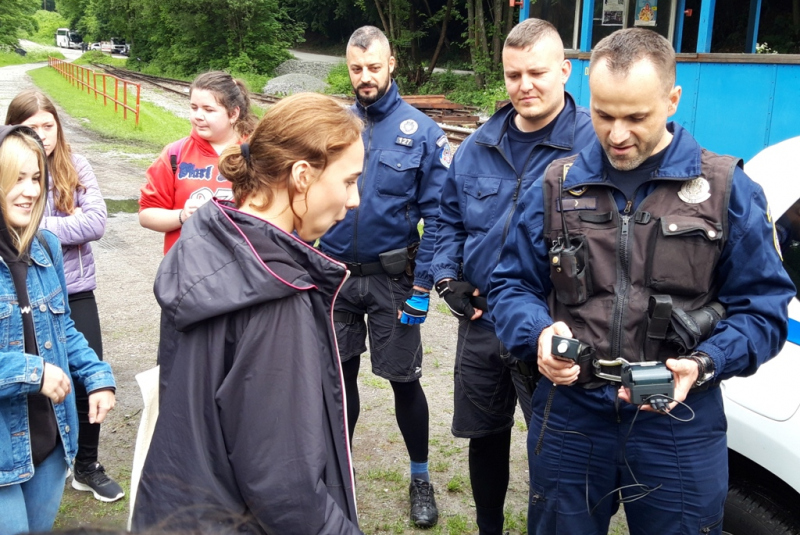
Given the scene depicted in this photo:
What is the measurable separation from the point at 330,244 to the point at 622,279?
191 cm

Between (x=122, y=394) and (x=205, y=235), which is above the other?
(x=205, y=235)

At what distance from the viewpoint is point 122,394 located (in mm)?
5324

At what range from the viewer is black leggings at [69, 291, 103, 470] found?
398cm

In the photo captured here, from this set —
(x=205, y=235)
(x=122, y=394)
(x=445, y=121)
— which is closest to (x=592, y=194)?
(x=205, y=235)

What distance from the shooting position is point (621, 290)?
2.42 metres

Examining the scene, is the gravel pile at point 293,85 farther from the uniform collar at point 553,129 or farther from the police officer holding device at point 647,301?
the police officer holding device at point 647,301

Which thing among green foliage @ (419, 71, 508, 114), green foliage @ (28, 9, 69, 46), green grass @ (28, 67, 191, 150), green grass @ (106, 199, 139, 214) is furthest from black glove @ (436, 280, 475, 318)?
green foliage @ (28, 9, 69, 46)

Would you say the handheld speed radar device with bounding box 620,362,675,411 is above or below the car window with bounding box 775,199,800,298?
below

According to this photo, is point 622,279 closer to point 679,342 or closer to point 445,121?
point 679,342

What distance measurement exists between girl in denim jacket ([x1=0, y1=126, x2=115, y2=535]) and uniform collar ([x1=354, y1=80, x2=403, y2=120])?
1.76 metres

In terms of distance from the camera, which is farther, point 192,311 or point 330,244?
point 330,244

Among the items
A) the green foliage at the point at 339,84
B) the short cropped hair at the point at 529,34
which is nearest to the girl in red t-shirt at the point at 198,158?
the short cropped hair at the point at 529,34

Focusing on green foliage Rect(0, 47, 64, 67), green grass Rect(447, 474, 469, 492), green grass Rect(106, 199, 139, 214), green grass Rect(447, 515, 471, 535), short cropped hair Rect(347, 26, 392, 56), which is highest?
short cropped hair Rect(347, 26, 392, 56)

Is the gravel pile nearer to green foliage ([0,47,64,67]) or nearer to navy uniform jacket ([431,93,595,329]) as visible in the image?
navy uniform jacket ([431,93,595,329])
